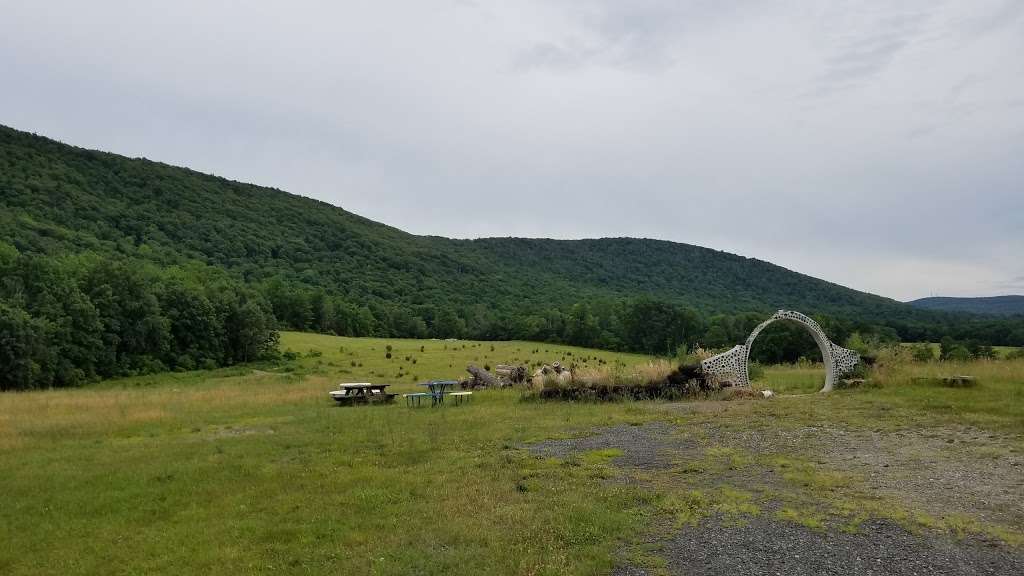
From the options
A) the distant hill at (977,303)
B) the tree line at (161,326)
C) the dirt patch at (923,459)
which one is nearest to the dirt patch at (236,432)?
the dirt patch at (923,459)

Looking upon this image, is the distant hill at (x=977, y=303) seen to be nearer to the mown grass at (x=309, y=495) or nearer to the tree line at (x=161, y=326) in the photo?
the tree line at (x=161, y=326)

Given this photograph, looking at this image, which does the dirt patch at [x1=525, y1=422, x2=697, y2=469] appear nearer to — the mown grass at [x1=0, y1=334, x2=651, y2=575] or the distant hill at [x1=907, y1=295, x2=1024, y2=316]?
the mown grass at [x1=0, y1=334, x2=651, y2=575]

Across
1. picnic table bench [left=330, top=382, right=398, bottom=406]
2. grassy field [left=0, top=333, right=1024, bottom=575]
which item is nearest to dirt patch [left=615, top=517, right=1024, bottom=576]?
grassy field [left=0, top=333, right=1024, bottom=575]

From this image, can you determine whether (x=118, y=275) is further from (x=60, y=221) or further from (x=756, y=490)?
(x=60, y=221)

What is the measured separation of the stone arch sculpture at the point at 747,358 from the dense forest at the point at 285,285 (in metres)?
1.74

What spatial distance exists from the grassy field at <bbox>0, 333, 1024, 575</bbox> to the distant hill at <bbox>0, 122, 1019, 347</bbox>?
2154 inches

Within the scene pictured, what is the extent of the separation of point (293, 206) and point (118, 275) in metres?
92.5

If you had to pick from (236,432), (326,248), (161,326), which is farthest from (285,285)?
(236,432)

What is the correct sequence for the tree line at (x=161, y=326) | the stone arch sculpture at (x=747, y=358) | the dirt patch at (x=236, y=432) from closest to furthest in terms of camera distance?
the dirt patch at (x=236, y=432)
the stone arch sculpture at (x=747, y=358)
the tree line at (x=161, y=326)

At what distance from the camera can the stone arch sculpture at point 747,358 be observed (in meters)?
20.7

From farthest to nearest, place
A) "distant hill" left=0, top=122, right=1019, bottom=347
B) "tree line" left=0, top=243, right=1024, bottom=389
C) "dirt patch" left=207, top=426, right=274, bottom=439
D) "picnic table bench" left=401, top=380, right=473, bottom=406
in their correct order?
"distant hill" left=0, top=122, right=1019, bottom=347
"tree line" left=0, top=243, right=1024, bottom=389
"picnic table bench" left=401, top=380, right=473, bottom=406
"dirt patch" left=207, top=426, right=274, bottom=439

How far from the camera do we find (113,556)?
285 inches

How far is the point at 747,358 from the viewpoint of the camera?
2095cm

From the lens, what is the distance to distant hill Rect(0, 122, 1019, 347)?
79688mm
